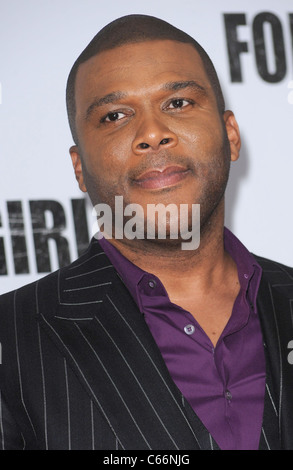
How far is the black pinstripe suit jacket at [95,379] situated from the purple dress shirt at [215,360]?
0.11 ft

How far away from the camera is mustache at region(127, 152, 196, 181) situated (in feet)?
7.07

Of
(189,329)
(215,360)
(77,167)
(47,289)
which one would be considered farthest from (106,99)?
(215,360)

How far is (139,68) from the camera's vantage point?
2.24 meters

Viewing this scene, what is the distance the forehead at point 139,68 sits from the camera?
2.23m

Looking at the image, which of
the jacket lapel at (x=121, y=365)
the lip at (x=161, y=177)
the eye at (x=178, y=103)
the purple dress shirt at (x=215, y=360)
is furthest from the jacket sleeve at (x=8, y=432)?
the eye at (x=178, y=103)

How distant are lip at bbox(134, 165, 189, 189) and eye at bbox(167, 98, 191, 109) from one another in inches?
8.1

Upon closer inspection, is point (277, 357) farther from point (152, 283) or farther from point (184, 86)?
point (184, 86)

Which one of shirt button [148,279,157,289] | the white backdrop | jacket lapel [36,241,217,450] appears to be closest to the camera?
jacket lapel [36,241,217,450]

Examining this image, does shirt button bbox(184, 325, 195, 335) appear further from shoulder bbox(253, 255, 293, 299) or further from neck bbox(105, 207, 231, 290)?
shoulder bbox(253, 255, 293, 299)

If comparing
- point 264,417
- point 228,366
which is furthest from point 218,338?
point 264,417

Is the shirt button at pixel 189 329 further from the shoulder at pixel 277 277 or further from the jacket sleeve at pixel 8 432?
the jacket sleeve at pixel 8 432

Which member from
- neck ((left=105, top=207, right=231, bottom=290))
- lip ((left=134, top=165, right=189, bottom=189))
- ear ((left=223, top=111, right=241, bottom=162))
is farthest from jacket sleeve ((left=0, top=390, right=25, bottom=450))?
ear ((left=223, top=111, right=241, bottom=162))

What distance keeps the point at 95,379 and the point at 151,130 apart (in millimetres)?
716
